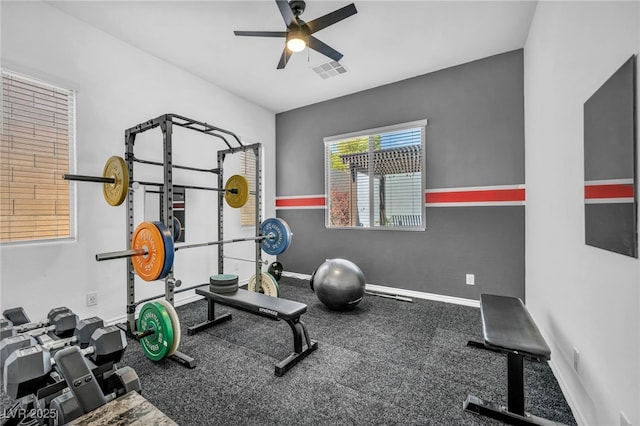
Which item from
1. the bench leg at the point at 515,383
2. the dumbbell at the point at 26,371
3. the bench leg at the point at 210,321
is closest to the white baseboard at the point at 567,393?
the bench leg at the point at 515,383

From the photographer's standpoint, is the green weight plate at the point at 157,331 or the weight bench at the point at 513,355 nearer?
the weight bench at the point at 513,355

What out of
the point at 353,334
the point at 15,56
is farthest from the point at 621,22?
the point at 15,56

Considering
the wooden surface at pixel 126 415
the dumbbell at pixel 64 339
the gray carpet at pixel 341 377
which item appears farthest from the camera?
the gray carpet at pixel 341 377

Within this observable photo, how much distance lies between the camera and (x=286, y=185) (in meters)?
5.10

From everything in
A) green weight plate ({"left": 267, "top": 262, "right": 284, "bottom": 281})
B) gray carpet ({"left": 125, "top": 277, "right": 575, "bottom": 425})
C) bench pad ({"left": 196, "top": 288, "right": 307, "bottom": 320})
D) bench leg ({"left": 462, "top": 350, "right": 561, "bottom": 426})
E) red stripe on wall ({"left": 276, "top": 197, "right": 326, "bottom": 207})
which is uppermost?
red stripe on wall ({"left": 276, "top": 197, "right": 326, "bottom": 207})

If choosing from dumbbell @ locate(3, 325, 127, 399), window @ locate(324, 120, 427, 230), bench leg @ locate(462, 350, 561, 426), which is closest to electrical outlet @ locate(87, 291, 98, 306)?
dumbbell @ locate(3, 325, 127, 399)

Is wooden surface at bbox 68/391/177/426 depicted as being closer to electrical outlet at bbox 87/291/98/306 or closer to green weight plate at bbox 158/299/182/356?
green weight plate at bbox 158/299/182/356

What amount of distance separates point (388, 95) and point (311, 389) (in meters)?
3.78

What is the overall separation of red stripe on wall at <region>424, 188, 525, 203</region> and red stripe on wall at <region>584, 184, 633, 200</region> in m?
1.87

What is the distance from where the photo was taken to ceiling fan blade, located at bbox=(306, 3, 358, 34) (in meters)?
2.12

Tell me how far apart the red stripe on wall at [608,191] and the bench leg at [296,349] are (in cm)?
200

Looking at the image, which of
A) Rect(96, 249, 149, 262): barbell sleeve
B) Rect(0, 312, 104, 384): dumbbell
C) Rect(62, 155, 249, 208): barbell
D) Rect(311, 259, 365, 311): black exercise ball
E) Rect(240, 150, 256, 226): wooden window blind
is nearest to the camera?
Rect(0, 312, 104, 384): dumbbell

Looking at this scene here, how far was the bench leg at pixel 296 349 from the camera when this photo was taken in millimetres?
2014

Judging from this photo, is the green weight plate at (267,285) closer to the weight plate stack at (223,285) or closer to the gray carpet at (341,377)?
the gray carpet at (341,377)
